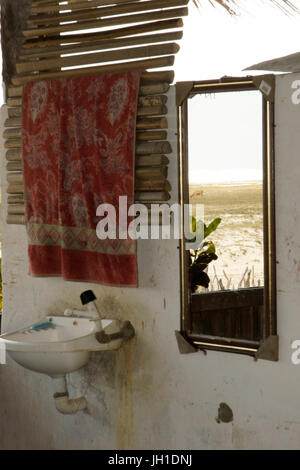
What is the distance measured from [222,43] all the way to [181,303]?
152 centimetres

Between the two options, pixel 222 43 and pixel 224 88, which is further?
pixel 222 43

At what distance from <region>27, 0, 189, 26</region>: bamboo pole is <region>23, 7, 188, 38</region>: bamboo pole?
0.03m

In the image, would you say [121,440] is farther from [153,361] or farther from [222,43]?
[222,43]

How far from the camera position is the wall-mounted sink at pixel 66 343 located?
12.5ft

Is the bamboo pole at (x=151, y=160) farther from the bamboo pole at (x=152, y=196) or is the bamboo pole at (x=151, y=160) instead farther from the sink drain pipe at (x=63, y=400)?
the sink drain pipe at (x=63, y=400)

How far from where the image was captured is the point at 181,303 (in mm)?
3809

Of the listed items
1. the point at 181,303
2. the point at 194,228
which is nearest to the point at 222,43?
the point at 194,228

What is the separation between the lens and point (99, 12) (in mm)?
4059

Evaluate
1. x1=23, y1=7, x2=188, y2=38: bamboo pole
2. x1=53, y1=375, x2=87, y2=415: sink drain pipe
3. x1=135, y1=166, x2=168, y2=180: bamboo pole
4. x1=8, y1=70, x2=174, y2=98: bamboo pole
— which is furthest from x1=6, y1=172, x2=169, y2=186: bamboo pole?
x1=53, y1=375, x2=87, y2=415: sink drain pipe

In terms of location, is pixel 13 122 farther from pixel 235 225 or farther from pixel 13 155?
pixel 235 225

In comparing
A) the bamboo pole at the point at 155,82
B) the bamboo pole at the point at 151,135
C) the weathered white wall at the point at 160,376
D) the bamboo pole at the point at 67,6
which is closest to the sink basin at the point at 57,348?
the weathered white wall at the point at 160,376

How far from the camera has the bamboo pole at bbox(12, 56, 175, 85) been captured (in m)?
3.80

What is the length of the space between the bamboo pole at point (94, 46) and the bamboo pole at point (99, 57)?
31 mm

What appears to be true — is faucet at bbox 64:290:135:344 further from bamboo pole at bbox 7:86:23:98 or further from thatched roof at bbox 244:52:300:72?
Result: thatched roof at bbox 244:52:300:72
